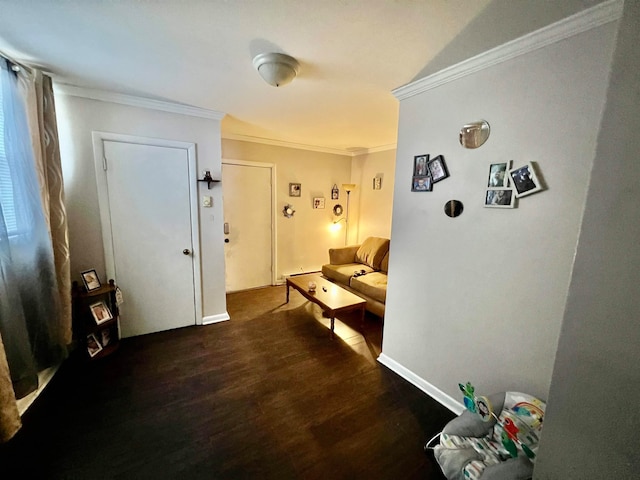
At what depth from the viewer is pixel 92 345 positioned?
220 centimetres

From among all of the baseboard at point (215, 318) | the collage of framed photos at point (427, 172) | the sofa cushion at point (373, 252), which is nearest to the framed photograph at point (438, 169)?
the collage of framed photos at point (427, 172)

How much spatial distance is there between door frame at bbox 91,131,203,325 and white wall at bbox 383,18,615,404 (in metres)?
2.02

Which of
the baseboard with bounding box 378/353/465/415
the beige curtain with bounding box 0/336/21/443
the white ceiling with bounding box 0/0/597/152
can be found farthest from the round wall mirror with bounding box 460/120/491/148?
the beige curtain with bounding box 0/336/21/443

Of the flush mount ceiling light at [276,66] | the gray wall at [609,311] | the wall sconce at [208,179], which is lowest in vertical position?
the gray wall at [609,311]

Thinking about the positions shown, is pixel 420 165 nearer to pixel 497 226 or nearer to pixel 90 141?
pixel 497 226

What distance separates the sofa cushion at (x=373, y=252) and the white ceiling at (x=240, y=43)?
6.68 feet

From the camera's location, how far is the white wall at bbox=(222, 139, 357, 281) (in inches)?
159

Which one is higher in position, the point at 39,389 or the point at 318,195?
the point at 318,195

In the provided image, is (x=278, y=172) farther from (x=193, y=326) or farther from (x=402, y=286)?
(x=402, y=286)

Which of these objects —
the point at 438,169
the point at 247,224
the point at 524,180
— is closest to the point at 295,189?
the point at 247,224

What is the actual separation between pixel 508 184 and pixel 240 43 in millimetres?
1710

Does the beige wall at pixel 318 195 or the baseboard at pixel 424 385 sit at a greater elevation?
the beige wall at pixel 318 195

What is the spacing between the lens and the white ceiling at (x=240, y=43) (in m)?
1.15

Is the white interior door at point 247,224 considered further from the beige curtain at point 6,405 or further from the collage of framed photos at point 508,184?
the collage of framed photos at point 508,184
